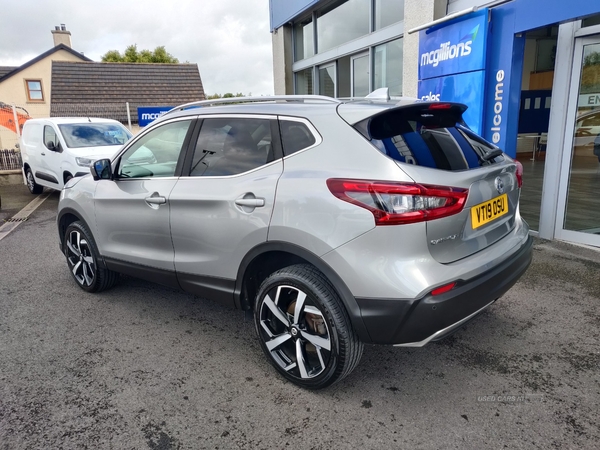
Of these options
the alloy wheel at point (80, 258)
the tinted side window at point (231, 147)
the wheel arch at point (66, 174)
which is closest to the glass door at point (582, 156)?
the tinted side window at point (231, 147)

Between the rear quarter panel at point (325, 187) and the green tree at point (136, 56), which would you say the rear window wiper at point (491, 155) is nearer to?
the rear quarter panel at point (325, 187)

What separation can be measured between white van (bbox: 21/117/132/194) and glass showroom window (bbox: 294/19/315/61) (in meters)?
5.20

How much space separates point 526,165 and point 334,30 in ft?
23.3

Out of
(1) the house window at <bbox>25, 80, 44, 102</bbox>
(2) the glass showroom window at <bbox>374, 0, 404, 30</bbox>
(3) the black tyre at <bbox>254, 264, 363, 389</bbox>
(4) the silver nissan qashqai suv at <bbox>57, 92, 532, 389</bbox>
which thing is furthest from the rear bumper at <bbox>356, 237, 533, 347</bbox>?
(1) the house window at <bbox>25, 80, 44, 102</bbox>

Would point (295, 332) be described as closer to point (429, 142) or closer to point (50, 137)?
point (429, 142)

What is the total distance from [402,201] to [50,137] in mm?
10019

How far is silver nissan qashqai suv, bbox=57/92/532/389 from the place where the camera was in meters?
2.31

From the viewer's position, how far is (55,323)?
382 cm

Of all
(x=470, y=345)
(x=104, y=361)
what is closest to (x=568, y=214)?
(x=470, y=345)

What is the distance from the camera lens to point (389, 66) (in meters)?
8.91

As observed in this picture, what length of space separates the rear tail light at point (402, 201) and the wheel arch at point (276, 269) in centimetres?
41

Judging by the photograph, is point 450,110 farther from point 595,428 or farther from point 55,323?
point 55,323

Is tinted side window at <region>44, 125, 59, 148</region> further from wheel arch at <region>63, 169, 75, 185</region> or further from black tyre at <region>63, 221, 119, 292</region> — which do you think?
black tyre at <region>63, 221, 119, 292</region>

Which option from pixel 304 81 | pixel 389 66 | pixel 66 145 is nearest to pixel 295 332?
pixel 389 66
